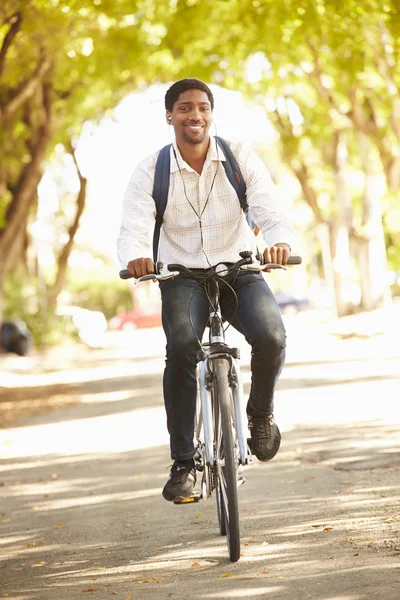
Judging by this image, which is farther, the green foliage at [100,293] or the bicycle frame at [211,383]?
the green foliage at [100,293]

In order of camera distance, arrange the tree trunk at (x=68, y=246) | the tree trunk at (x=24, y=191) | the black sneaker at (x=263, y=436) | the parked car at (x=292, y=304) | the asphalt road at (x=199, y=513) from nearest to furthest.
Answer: the asphalt road at (x=199, y=513)
the black sneaker at (x=263, y=436)
the tree trunk at (x=24, y=191)
the tree trunk at (x=68, y=246)
the parked car at (x=292, y=304)

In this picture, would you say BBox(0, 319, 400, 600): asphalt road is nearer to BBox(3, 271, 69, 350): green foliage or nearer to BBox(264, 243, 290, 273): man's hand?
BBox(264, 243, 290, 273): man's hand

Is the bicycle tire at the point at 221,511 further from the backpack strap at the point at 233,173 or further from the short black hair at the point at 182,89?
the short black hair at the point at 182,89

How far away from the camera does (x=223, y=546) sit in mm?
5926

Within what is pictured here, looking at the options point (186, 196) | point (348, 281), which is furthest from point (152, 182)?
point (348, 281)

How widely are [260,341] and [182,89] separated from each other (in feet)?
4.60

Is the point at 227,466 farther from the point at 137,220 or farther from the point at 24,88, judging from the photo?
the point at 24,88

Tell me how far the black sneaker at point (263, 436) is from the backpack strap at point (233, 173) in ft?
3.90

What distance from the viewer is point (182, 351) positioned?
19.4 feet

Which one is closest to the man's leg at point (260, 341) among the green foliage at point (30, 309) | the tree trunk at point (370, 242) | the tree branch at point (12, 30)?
the tree branch at point (12, 30)

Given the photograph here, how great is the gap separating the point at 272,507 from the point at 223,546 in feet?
3.78

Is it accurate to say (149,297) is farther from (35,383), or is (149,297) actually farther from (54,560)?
(54,560)

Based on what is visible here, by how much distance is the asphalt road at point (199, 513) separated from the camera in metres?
5.17

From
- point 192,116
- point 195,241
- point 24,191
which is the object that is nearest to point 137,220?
point 195,241
